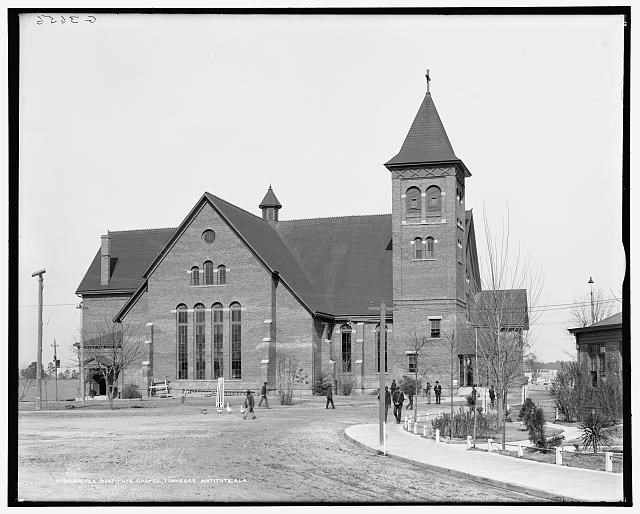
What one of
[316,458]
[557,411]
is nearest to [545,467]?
[316,458]

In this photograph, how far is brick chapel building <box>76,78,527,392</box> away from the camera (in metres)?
57.0

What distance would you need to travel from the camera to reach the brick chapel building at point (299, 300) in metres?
57.0

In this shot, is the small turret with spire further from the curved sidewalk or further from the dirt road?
the curved sidewalk

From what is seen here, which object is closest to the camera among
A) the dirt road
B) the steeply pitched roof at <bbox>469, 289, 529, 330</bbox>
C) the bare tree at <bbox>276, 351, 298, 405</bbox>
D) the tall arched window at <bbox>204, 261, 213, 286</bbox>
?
the dirt road

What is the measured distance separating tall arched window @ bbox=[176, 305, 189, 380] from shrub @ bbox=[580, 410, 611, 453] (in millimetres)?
39496

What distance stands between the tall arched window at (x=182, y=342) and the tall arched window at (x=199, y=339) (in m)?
0.73

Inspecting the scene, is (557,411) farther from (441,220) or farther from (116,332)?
(116,332)

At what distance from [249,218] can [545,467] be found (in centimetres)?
4551

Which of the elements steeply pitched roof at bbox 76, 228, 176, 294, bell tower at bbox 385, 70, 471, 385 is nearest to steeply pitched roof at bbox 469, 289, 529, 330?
bell tower at bbox 385, 70, 471, 385

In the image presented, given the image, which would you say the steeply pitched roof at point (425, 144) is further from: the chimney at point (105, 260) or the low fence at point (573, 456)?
the low fence at point (573, 456)

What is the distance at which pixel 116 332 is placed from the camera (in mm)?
61281

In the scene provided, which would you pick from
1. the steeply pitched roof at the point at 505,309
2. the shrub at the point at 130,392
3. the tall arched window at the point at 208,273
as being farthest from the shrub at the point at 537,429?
the shrub at the point at 130,392

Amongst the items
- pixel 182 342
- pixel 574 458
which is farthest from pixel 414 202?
pixel 574 458

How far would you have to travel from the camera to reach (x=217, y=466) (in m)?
20.0
